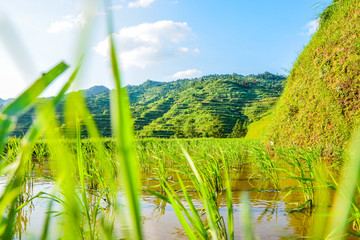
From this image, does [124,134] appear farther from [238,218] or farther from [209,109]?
[209,109]

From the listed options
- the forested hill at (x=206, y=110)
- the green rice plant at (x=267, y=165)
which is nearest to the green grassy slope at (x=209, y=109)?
the forested hill at (x=206, y=110)

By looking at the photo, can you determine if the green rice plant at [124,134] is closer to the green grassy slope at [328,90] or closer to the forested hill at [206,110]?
the green grassy slope at [328,90]

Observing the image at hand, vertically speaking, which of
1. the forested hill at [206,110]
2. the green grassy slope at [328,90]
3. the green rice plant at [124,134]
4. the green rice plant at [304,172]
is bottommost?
the green rice plant at [304,172]

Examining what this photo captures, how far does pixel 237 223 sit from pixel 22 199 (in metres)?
2.00

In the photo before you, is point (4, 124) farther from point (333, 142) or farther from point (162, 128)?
point (162, 128)

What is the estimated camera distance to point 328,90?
14.2 ft

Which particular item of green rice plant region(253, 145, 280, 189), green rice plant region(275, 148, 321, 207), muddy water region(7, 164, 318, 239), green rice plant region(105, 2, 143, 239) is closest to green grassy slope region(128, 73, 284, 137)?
green rice plant region(253, 145, 280, 189)

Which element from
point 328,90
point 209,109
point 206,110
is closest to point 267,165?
point 328,90

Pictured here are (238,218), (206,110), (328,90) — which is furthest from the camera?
(206,110)

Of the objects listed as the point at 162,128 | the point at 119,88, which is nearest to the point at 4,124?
the point at 119,88

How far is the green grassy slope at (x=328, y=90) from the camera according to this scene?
3.94 m

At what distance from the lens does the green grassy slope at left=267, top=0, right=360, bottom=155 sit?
3.94 metres

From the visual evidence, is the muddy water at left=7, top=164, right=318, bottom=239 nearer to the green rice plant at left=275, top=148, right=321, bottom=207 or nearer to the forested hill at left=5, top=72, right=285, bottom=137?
the green rice plant at left=275, top=148, right=321, bottom=207

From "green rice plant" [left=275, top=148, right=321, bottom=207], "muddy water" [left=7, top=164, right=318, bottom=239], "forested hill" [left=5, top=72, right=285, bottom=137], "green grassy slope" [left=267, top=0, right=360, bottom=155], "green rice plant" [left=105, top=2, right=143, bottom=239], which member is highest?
"forested hill" [left=5, top=72, right=285, bottom=137]
